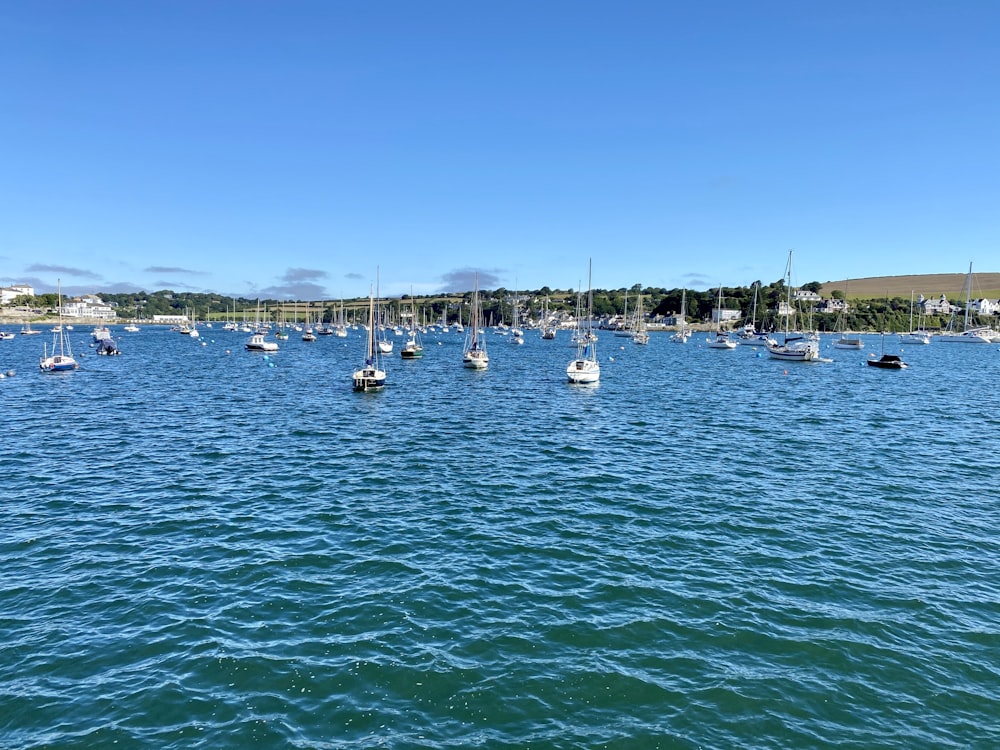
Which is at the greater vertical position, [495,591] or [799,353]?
[799,353]

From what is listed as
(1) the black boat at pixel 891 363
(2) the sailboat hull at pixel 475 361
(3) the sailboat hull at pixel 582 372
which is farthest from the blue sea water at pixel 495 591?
(1) the black boat at pixel 891 363

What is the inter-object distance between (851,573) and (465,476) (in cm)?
1917

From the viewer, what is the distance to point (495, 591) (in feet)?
63.2

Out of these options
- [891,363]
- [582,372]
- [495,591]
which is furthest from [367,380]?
[891,363]

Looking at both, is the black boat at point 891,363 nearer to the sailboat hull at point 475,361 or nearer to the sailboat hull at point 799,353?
the sailboat hull at point 799,353

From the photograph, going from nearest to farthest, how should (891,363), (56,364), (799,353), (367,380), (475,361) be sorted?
(367,380)
(56,364)
(475,361)
(891,363)
(799,353)

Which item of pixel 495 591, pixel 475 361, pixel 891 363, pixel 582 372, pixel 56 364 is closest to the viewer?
pixel 495 591

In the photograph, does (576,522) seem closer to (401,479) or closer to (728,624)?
(728,624)

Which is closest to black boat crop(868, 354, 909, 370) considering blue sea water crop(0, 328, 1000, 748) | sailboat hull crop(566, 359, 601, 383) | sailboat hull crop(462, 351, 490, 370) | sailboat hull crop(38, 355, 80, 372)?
sailboat hull crop(566, 359, 601, 383)

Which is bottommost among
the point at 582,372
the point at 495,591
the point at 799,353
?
the point at 495,591

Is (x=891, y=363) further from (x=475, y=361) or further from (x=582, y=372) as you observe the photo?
(x=475, y=361)

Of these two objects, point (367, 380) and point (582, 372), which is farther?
point (582, 372)

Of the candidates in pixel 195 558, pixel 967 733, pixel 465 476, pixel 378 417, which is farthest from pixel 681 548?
pixel 378 417

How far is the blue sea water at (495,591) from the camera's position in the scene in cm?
1333
